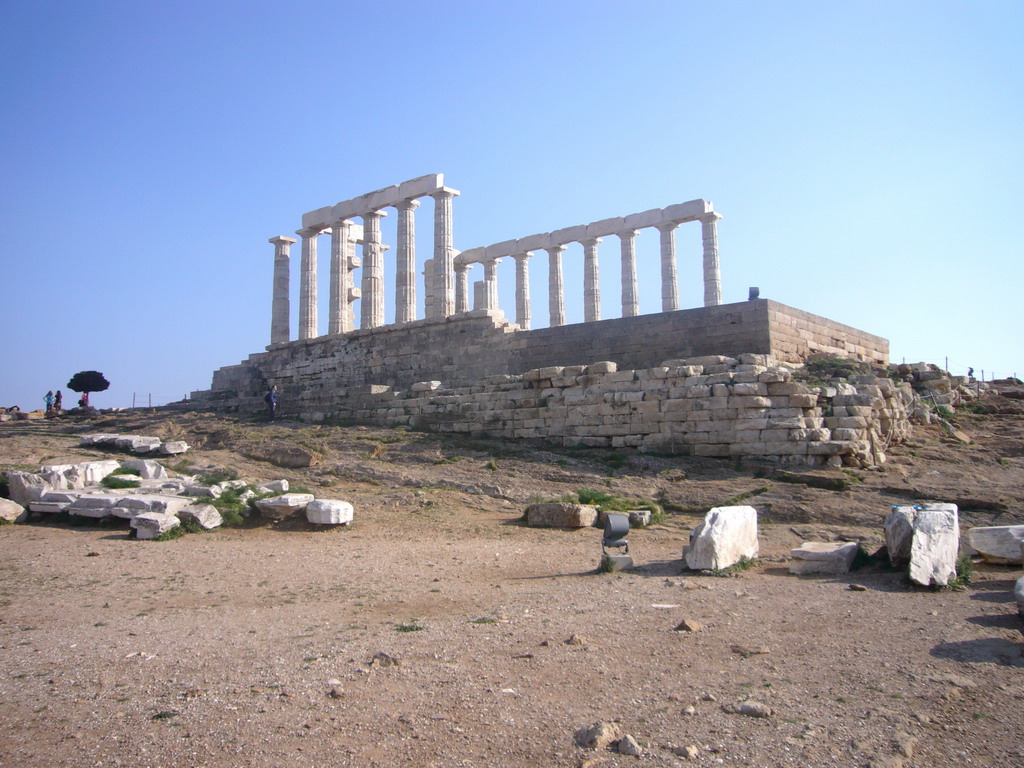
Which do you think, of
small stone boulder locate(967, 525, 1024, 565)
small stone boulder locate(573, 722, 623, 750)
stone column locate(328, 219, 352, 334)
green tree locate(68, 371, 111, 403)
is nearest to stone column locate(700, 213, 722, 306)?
stone column locate(328, 219, 352, 334)

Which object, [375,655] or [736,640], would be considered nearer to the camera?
[375,655]

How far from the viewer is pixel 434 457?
51.8 feet

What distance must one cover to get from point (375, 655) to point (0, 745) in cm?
217

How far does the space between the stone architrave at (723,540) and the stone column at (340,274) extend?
21.5 m

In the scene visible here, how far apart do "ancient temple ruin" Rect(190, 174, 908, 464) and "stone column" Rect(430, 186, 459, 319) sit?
0.06 meters

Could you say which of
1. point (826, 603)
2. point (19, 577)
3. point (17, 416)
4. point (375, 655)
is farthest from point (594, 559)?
point (17, 416)

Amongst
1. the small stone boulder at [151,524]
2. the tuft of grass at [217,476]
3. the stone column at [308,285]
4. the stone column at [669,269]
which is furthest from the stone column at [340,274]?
the small stone boulder at [151,524]

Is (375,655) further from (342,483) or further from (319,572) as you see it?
(342,483)

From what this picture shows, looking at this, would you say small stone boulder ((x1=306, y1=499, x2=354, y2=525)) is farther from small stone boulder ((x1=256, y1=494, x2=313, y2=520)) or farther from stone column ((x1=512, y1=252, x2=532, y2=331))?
stone column ((x1=512, y1=252, x2=532, y2=331))

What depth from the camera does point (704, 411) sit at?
14.2 metres

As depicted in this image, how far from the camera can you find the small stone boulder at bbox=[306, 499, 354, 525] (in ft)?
37.8

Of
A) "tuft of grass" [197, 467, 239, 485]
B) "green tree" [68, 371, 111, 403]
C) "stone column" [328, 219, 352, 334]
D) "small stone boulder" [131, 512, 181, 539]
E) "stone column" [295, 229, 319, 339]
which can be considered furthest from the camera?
"green tree" [68, 371, 111, 403]

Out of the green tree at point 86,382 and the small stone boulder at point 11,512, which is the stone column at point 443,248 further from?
the green tree at point 86,382

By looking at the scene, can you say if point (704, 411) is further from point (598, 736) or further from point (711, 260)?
point (711, 260)
